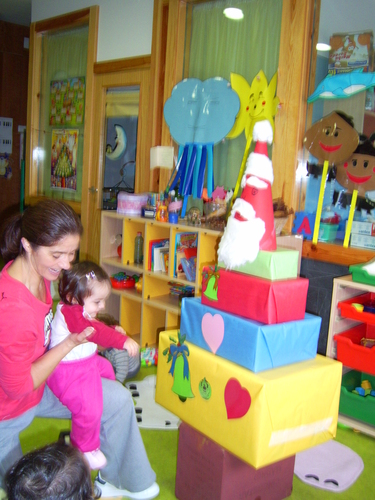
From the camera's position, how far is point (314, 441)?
5.05 feet

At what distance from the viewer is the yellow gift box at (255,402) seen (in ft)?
4.60

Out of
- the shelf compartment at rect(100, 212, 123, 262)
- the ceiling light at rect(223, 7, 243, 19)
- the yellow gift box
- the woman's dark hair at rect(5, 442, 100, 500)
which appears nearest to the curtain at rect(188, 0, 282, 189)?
the ceiling light at rect(223, 7, 243, 19)

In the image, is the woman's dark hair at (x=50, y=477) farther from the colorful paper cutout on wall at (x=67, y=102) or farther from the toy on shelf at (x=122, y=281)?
the colorful paper cutout on wall at (x=67, y=102)

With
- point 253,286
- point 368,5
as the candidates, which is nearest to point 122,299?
point 253,286

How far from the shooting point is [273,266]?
1.54 meters

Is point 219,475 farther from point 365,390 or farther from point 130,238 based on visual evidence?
point 130,238

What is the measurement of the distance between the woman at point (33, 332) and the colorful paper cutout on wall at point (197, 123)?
1.74 m

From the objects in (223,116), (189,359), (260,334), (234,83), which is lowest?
(189,359)

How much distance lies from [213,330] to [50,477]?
2.48ft

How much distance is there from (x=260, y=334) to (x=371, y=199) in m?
1.36

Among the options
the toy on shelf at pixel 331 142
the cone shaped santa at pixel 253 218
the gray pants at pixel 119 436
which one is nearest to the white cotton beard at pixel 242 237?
the cone shaped santa at pixel 253 218

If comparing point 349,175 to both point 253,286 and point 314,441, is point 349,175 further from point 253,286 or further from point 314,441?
point 314,441

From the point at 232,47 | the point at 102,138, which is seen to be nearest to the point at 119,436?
the point at 232,47

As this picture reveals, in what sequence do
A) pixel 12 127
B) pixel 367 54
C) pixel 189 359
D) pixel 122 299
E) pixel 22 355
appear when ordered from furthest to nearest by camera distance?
pixel 12 127
pixel 122 299
pixel 367 54
pixel 189 359
pixel 22 355
